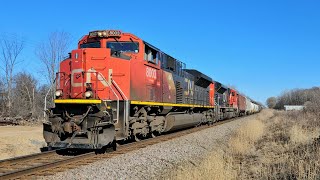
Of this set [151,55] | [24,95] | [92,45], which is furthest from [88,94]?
[24,95]

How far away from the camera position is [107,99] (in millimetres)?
10641

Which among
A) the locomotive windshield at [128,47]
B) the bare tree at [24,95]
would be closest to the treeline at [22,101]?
the bare tree at [24,95]

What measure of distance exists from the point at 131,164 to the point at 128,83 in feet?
10.1

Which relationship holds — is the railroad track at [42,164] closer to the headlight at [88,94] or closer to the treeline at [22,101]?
the headlight at [88,94]

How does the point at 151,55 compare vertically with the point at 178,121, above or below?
above

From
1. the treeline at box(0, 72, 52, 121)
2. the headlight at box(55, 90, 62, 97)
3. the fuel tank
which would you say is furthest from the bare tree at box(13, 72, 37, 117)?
the headlight at box(55, 90, 62, 97)

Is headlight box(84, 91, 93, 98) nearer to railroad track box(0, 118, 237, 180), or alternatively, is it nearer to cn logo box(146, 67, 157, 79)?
railroad track box(0, 118, 237, 180)

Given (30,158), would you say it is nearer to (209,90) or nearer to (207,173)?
(207,173)

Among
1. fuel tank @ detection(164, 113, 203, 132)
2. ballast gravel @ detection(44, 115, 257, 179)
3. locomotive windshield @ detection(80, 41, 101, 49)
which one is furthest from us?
fuel tank @ detection(164, 113, 203, 132)

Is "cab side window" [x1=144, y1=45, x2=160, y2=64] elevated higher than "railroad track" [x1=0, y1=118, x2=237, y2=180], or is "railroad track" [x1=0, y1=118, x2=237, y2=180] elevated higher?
"cab side window" [x1=144, y1=45, x2=160, y2=64]

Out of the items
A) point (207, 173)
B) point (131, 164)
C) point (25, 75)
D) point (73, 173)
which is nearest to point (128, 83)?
point (131, 164)

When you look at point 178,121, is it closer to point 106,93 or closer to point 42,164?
point 106,93

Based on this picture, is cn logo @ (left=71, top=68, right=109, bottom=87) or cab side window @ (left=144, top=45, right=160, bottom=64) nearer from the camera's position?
cn logo @ (left=71, top=68, right=109, bottom=87)

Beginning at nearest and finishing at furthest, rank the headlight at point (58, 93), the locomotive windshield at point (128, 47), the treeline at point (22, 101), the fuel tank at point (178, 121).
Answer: the headlight at point (58, 93) → the locomotive windshield at point (128, 47) → the fuel tank at point (178, 121) → the treeline at point (22, 101)
